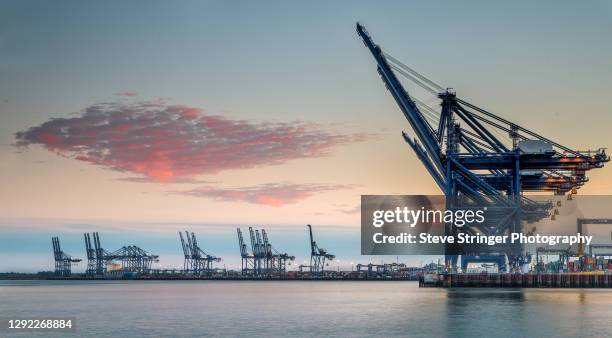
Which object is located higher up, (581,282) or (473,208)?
(473,208)

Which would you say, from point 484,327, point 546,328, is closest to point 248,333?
point 484,327

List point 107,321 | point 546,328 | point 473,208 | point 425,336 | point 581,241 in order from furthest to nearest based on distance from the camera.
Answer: point 581,241, point 473,208, point 107,321, point 546,328, point 425,336

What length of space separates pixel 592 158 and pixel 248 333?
4923 cm

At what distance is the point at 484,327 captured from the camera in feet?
130

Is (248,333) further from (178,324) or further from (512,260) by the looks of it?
(512,260)

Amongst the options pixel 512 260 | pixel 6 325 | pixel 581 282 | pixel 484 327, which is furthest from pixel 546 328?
pixel 581 282

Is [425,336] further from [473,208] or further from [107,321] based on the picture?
[473,208]

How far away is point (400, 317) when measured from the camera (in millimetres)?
48656

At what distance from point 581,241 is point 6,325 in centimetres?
8723

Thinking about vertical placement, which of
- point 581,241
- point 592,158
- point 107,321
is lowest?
point 107,321

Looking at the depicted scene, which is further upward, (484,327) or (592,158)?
(592,158)

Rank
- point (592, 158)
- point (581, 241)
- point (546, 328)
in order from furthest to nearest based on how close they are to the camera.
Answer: point (581, 241), point (592, 158), point (546, 328)

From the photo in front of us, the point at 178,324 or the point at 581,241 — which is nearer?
the point at 178,324

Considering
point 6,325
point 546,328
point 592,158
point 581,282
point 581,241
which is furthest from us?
point 581,241
